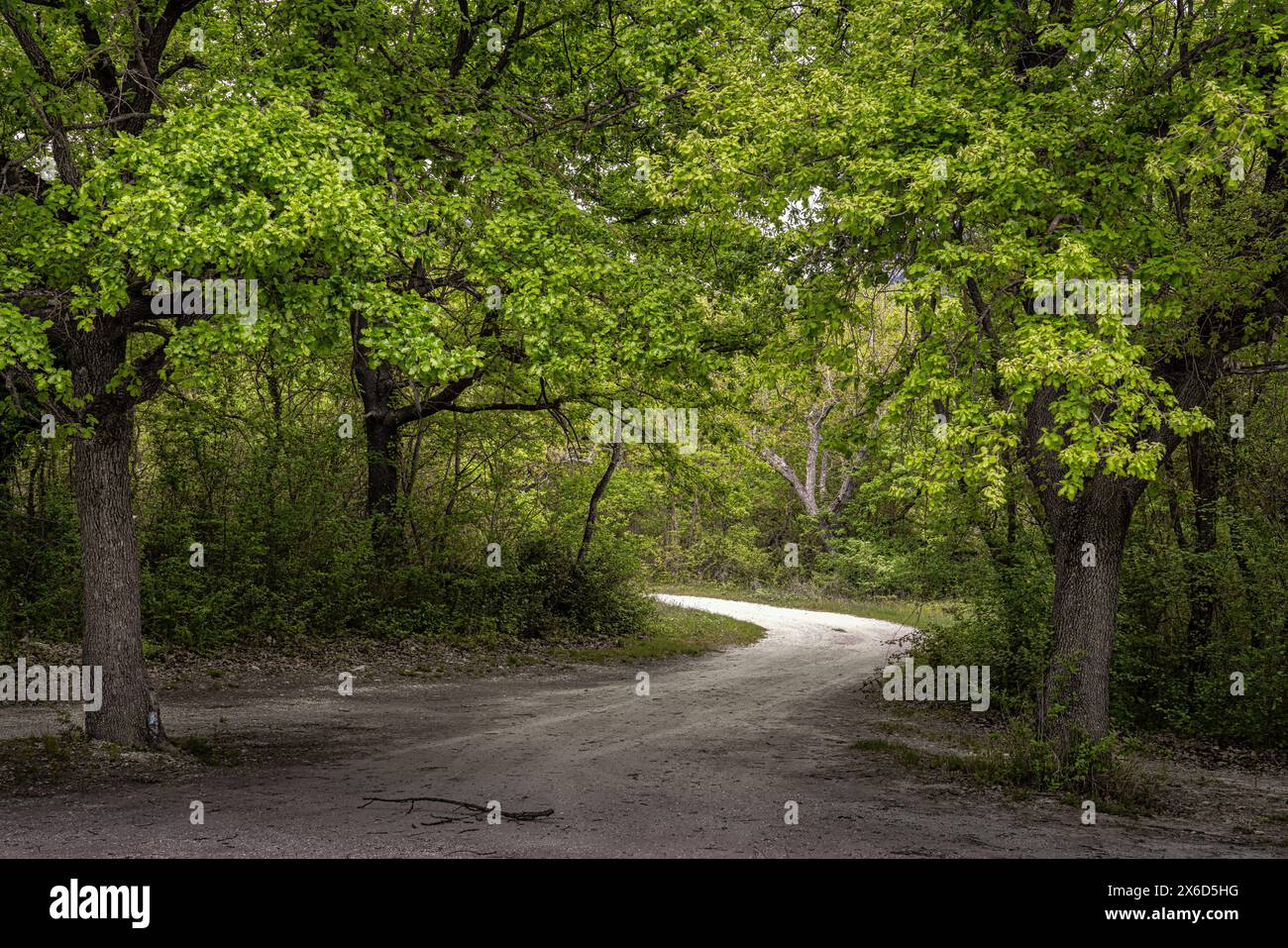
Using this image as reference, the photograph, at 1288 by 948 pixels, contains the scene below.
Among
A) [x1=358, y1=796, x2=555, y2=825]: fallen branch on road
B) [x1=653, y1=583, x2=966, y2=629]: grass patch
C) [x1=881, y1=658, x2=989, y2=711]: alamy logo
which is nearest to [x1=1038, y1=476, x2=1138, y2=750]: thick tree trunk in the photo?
[x1=881, y1=658, x2=989, y2=711]: alamy logo

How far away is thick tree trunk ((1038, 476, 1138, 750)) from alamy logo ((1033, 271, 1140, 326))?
9.50ft

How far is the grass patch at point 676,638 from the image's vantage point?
869 inches

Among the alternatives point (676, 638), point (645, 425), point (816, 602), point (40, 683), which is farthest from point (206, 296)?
point (816, 602)

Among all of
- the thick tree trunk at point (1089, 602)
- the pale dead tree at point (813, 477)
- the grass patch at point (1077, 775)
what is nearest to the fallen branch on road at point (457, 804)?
the grass patch at point (1077, 775)

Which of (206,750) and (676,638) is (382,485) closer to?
(676,638)

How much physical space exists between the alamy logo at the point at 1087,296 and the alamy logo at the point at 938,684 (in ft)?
28.4

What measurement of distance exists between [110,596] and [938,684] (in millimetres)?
13397

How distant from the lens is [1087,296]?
8.73 m

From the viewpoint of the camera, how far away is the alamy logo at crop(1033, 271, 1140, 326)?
27.6ft

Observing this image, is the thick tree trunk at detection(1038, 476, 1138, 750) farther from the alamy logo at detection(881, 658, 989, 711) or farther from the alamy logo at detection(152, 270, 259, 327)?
the alamy logo at detection(152, 270, 259, 327)

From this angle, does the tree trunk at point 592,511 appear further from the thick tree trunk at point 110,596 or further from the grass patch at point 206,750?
the thick tree trunk at point 110,596

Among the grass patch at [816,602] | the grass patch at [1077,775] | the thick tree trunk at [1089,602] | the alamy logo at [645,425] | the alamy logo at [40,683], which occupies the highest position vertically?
the alamy logo at [645,425]

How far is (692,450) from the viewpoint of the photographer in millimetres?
18891

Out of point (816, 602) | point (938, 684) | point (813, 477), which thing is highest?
point (813, 477)
